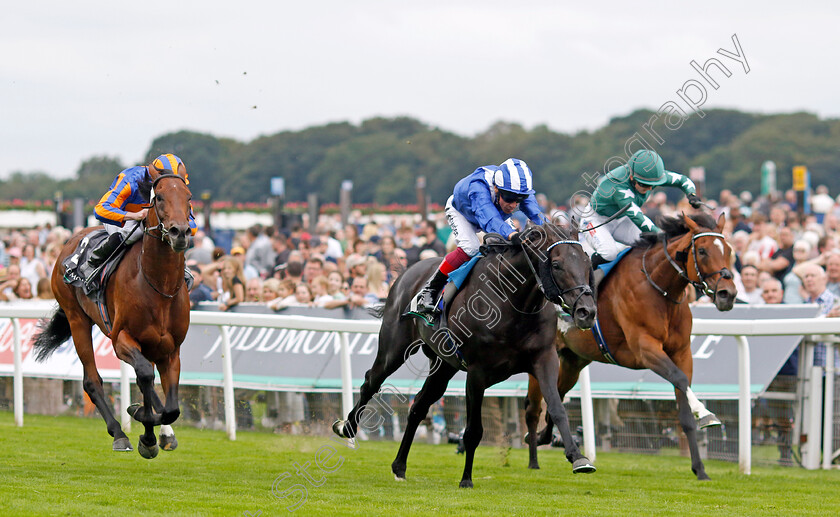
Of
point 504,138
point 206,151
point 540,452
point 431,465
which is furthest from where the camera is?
point 504,138

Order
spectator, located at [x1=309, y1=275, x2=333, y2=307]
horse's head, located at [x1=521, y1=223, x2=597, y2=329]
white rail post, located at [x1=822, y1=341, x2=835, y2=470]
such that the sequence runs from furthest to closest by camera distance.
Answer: spectator, located at [x1=309, y1=275, x2=333, y2=307]
white rail post, located at [x1=822, y1=341, x2=835, y2=470]
horse's head, located at [x1=521, y1=223, x2=597, y2=329]

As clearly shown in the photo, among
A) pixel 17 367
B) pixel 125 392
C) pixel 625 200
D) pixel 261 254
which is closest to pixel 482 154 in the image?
pixel 261 254

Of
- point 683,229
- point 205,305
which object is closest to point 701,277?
point 683,229

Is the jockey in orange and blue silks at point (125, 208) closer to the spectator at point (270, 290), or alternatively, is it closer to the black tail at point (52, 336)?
the black tail at point (52, 336)

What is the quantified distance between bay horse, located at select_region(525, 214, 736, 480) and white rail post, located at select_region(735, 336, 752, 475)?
1.26 ft

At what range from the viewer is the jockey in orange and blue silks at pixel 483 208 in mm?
6234

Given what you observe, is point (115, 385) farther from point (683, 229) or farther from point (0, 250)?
point (0, 250)

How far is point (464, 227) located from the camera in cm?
672

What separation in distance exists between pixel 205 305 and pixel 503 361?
18.4ft

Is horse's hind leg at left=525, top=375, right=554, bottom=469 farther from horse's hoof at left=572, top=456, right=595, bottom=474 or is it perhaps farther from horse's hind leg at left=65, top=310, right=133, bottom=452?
horse's hind leg at left=65, top=310, right=133, bottom=452

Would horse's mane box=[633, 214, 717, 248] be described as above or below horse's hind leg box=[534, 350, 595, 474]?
above

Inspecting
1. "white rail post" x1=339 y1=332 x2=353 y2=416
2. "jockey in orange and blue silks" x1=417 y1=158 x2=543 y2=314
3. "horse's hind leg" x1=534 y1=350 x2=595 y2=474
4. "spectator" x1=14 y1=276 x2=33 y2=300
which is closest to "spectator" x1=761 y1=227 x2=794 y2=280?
"white rail post" x1=339 y1=332 x2=353 y2=416

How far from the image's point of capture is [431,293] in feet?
21.8

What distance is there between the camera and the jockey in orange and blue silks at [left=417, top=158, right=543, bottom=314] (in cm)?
623
